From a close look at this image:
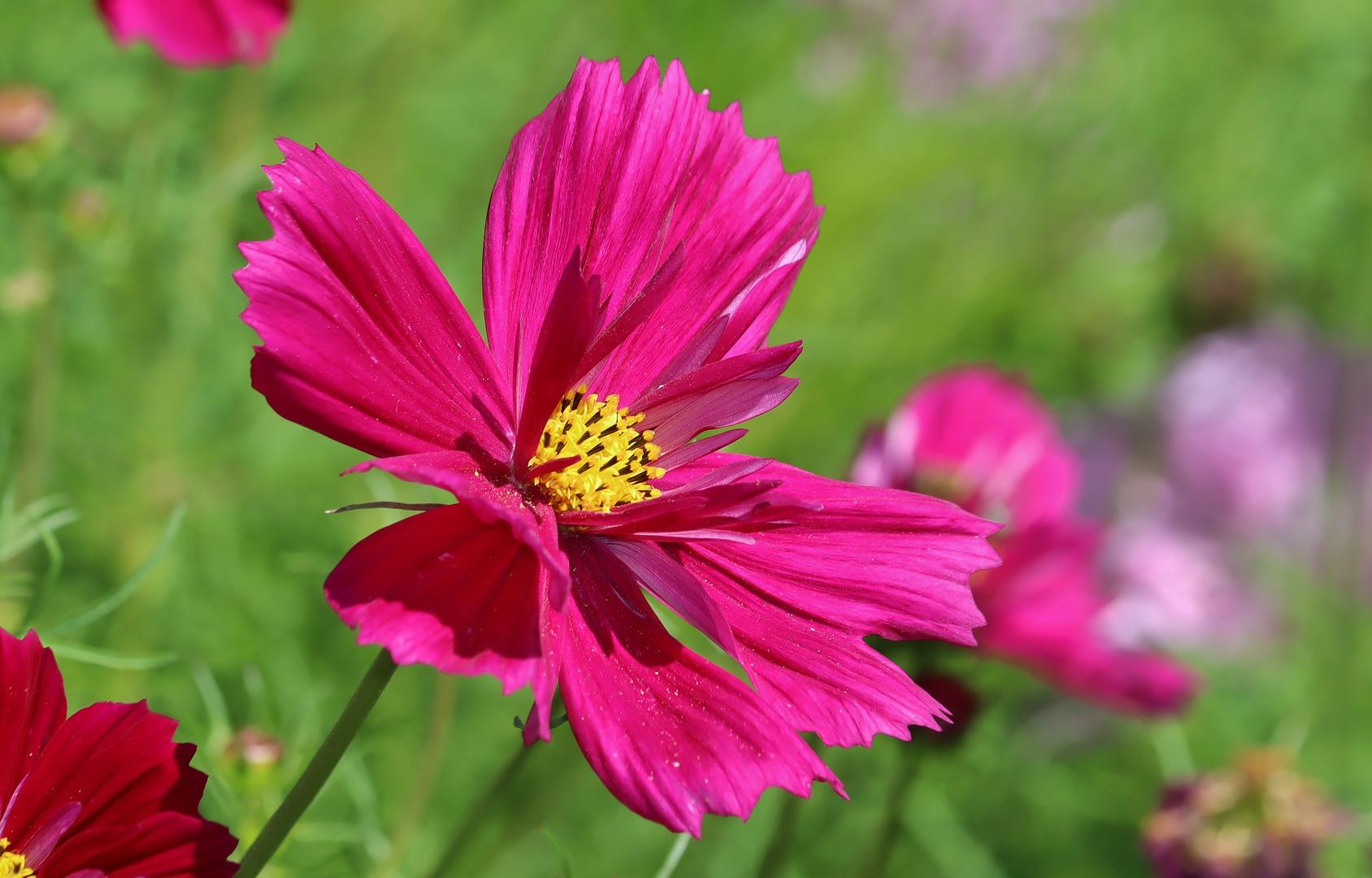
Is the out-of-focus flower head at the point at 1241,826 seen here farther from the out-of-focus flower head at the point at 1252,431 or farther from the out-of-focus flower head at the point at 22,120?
the out-of-focus flower head at the point at 1252,431

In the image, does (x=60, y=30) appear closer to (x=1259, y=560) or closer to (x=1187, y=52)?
(x=1259, y=560)

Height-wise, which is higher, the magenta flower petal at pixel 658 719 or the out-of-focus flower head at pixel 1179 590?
the magenta flower petal at pixel 658 719

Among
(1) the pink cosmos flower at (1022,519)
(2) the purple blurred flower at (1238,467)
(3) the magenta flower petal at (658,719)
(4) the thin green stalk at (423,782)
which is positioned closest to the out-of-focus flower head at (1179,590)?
(2) the purple blurred flower at (1238,467)

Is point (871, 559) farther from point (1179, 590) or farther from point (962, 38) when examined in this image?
point (962, 38)

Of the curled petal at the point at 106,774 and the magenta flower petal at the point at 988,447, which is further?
the magenta flower petal at the point at 988,447

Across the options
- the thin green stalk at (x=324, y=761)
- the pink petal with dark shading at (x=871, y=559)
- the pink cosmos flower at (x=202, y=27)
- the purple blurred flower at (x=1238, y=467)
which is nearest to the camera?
the thin green stalk at (x=324, y=761)

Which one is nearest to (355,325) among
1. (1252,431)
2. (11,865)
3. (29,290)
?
(11,865)
